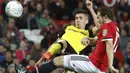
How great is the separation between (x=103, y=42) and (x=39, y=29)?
7.80 metres

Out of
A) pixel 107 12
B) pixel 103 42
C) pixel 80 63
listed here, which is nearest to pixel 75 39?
pixel 80 63

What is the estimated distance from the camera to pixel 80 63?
11336 mm

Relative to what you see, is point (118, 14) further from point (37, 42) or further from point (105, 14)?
point (105, 14)

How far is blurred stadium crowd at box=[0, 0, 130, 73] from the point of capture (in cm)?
1706

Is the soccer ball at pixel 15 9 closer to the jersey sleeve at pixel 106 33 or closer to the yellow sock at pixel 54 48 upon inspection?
the yellow sock at pixel 54 48

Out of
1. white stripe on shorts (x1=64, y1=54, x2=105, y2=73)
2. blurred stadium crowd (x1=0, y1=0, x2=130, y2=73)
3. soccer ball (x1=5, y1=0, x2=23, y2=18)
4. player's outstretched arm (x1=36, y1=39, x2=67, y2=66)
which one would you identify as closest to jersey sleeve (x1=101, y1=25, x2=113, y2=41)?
white stripe on shorts (x1=64, y1=54, x2=105, y2=73)

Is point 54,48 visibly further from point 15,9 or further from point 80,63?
point 15,9

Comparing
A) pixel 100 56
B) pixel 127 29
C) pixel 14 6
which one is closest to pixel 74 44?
pixel 100 56

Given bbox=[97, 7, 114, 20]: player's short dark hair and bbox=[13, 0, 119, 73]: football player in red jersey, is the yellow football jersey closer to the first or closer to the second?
→ bbox=[13, 0, 119, 73]: football player in red jersey

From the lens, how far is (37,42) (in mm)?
18125

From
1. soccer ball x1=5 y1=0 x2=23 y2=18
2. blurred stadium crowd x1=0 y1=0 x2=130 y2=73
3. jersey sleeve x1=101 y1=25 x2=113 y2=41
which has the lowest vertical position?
blurred stadium crowd x1=0 y1=0 x2=130 y2=73

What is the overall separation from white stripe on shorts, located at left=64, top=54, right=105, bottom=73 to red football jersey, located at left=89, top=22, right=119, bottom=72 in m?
0.08

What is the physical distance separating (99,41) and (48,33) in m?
7.02

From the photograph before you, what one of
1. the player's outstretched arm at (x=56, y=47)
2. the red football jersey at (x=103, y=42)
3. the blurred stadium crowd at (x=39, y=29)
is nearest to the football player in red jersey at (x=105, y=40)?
the red football jersey at (x=103, y=42)
